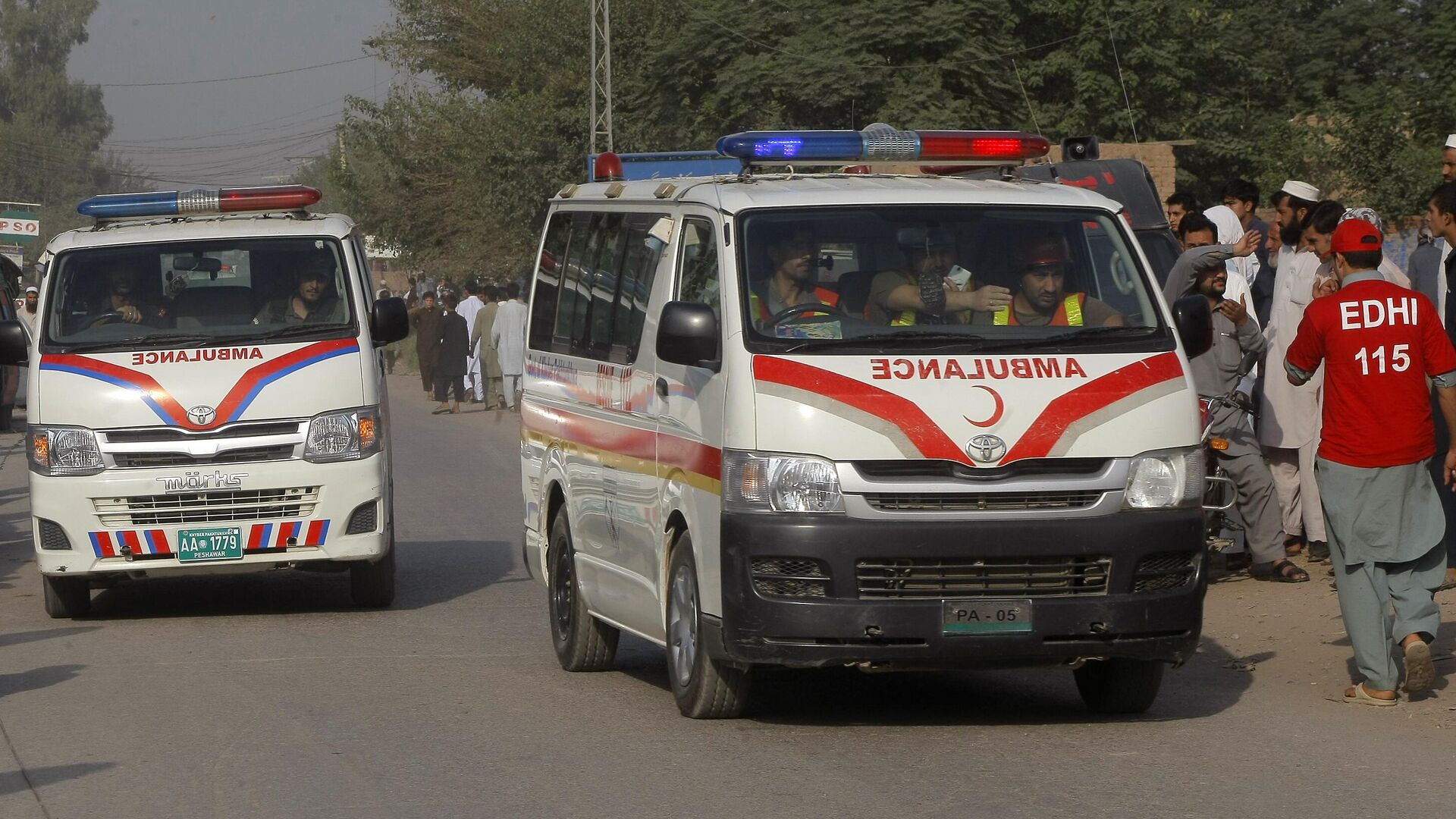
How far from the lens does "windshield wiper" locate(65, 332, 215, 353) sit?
1129 cm

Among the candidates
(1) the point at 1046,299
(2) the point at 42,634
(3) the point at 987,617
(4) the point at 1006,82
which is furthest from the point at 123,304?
(4) the point at 1006,82

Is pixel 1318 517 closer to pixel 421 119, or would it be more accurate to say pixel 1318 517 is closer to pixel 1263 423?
pixel 1263 423

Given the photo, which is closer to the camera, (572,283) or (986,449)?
(986,449)

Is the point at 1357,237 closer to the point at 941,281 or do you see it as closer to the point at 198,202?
the point at 941,281

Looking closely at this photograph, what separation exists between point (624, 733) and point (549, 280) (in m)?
3.24

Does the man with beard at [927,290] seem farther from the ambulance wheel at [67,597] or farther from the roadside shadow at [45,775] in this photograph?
the ambulance wheel at [67,597]

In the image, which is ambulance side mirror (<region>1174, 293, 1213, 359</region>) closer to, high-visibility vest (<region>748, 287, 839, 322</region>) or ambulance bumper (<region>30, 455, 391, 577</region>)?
high-visibility vest (<region>748, 287, 839, 322</region>)

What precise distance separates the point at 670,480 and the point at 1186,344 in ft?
6.67

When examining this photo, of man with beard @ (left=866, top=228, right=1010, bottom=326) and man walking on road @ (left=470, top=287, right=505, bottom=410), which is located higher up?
man with beard @ (left=866, top=228, right=1010, bottom=326)

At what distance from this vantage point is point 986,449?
23.4ft

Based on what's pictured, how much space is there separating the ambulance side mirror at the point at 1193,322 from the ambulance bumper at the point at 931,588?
2.78 feet

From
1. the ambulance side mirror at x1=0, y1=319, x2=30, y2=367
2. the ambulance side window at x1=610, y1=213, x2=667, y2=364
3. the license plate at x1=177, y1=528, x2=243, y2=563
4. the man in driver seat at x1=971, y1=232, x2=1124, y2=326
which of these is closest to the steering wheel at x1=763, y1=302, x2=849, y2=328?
the man in driver seat at x1=971, y1=232, x2=1124, y2=326

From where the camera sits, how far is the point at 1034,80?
120 ft

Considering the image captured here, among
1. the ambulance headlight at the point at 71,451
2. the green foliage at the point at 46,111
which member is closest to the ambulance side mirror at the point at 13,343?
the ambulance headlight at the point at 71,451
